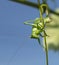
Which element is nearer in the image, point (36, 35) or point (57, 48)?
→ point (36, 35)

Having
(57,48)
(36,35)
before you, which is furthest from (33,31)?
(57,48)

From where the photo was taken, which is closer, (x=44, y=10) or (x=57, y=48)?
(x=44, y=10)

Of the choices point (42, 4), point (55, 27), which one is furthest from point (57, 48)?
point (42, 4)

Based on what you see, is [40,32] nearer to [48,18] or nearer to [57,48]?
[48,18]

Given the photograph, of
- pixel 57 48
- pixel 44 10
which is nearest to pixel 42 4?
pixel 44 10

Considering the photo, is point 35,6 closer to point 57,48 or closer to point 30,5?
point 30,5

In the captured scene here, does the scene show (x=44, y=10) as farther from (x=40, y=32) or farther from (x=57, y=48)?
(x=57, y=48)
